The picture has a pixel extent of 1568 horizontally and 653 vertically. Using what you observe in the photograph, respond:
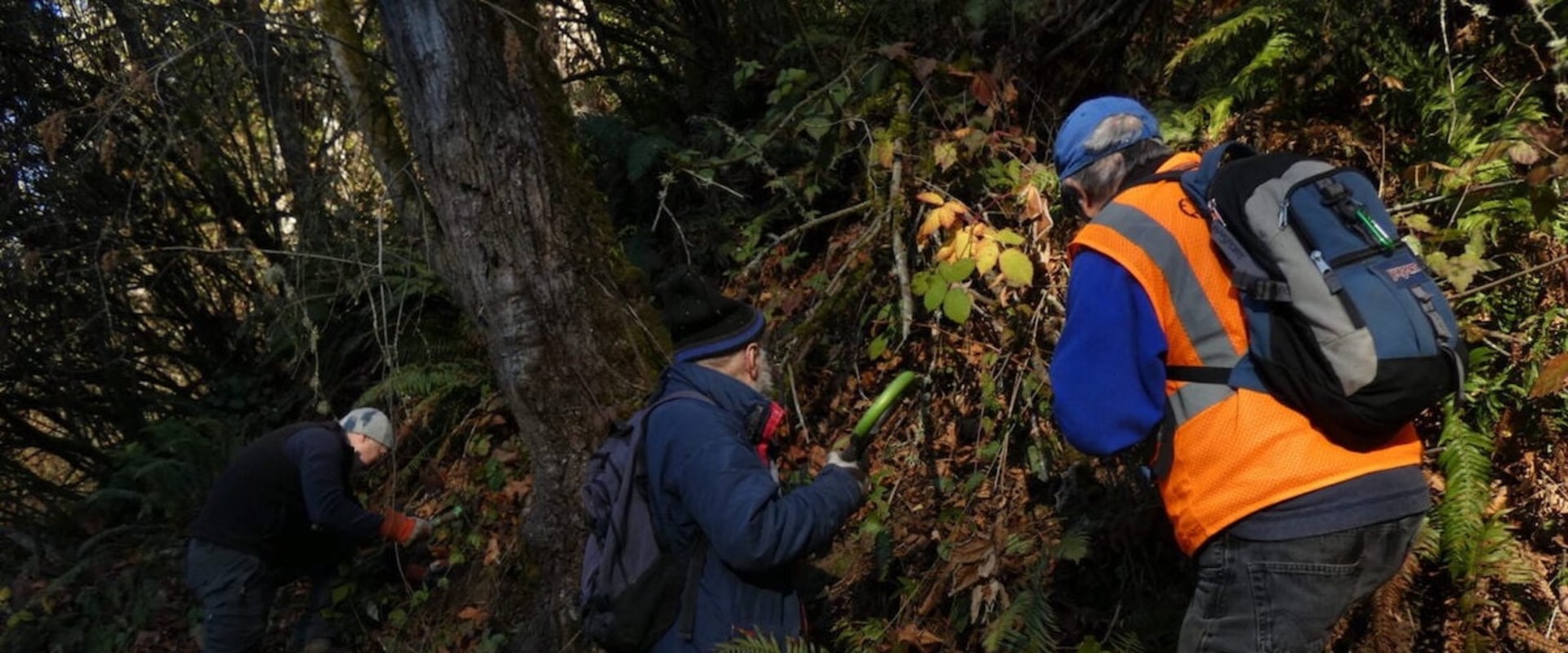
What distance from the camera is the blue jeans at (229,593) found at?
5648 millimetres

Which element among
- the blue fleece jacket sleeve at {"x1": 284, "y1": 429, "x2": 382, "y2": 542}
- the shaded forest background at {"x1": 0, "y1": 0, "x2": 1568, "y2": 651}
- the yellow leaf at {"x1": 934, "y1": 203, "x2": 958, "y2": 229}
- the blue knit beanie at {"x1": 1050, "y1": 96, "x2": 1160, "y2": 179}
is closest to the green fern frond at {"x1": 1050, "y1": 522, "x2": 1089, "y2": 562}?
the shaded forest background at {"x1": 0, "y1": 0, "x2": 1568, "y2": 651}

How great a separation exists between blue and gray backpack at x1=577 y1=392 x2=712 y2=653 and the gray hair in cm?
124

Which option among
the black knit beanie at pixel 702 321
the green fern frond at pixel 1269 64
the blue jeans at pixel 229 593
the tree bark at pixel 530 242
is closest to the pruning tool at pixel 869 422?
the black knit beanie at pixel 702 321

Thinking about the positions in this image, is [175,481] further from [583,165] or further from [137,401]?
[583,165]

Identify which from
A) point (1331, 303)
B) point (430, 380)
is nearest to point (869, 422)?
point (1331, 303)

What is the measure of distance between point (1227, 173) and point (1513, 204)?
1878 mm

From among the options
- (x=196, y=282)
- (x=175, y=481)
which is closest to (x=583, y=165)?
(x=175, y=481)

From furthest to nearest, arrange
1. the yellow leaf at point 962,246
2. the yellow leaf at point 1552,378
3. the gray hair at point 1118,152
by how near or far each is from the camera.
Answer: the yellow leaf at point 962,246 < the yellow leaf at point 1552,378 < the gray hair at point 1118,152

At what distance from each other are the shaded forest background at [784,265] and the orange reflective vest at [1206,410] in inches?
38.1

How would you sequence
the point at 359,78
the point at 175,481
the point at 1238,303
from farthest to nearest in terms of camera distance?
the point at 175,481, the point at 359,78, the point at 1238,303

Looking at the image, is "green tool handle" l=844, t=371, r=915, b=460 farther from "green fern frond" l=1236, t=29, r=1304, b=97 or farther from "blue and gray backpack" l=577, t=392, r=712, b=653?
"green fern frond" l=1236, t=29, r=1304, b=97

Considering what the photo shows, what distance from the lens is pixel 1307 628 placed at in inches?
86.3

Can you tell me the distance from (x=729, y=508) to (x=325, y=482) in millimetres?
4029

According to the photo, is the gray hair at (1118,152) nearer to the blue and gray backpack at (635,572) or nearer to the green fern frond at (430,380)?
the blue and gray backpack at (635,572)
